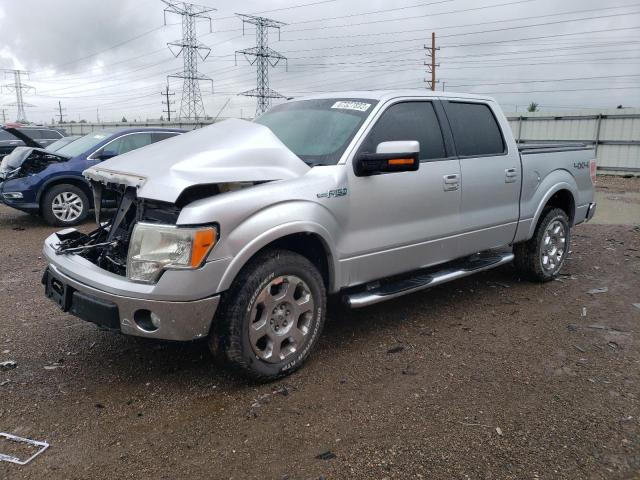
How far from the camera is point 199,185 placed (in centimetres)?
318

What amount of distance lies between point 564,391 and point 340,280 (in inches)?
62.9

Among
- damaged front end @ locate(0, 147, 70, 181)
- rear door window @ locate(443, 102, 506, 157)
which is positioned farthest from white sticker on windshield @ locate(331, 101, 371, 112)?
damaged front end @ locate(0, 147, 70, 181)

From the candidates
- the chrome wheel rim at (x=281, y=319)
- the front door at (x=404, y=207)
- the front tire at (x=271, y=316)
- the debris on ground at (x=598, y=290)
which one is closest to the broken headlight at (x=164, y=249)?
the front tire at (x=271, y=316)

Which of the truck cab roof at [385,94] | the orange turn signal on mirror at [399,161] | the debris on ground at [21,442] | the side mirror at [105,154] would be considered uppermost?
the truck cab roof at [385,94]

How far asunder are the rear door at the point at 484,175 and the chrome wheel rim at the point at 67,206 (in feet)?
22.4


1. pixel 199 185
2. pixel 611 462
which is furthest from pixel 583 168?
pixel 199 185

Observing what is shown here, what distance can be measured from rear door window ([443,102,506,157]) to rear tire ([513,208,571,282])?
3.54 feet

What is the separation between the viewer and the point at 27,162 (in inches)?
356

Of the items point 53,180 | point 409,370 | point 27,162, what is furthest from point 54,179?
point 409,370

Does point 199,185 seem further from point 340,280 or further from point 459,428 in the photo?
point 459,428

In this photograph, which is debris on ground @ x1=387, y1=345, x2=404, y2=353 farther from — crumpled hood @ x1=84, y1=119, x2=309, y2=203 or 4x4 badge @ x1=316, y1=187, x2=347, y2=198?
crumpled hood @ x1=84, y1=119, x2=309, y2=203

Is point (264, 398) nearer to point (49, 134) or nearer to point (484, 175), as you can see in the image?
point (484, 175)

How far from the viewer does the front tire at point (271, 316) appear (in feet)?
10.6

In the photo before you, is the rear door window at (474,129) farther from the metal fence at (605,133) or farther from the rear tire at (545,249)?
the metal fence at (605,133)
